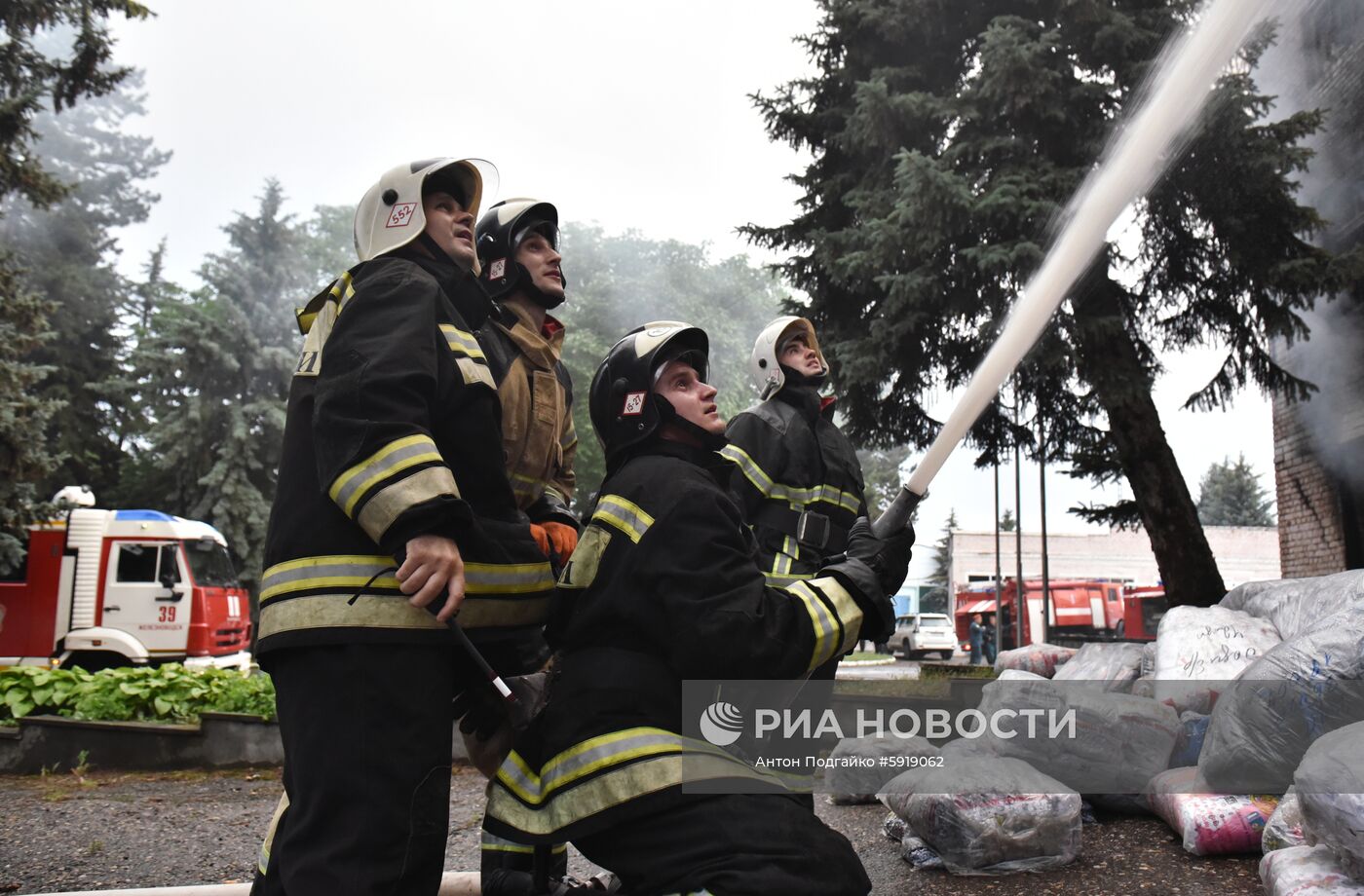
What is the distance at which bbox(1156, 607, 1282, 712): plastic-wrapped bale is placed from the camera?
15.3 ft

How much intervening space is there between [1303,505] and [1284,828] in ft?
31.3

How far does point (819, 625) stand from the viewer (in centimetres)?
217

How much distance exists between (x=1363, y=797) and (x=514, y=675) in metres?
2.20

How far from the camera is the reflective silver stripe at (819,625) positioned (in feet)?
7.08

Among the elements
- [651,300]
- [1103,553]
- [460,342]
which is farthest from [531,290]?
[1103,553]

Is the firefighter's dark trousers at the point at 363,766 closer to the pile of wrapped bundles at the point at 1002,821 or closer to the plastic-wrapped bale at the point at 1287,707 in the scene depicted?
the pile of wrapped bundles at the point at 1002,821

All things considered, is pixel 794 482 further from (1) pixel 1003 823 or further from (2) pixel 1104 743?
(2) pixel 1104 743

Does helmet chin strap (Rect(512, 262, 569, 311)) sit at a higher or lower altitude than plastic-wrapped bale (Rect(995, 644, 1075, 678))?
higher

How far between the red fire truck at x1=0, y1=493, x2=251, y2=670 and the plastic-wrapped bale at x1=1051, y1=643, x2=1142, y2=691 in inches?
503

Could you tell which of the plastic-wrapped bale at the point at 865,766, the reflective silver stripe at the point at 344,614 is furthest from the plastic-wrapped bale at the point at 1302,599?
the reflective silver stripe at the point at 344,614

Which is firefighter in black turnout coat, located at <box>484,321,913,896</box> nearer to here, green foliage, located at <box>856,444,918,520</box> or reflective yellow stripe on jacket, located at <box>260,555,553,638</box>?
reflective yellow stripe on jacket, located at <box>260,555,553,638</box>

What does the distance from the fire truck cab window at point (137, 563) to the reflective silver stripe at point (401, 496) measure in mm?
15098

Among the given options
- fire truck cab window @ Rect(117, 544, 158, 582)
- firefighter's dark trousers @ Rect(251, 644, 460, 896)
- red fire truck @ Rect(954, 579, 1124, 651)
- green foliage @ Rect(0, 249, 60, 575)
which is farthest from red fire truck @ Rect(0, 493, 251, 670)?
red fire truck @ Rect(954, 579, 1124, 651)

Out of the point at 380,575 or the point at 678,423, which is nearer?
the point at 380,575
